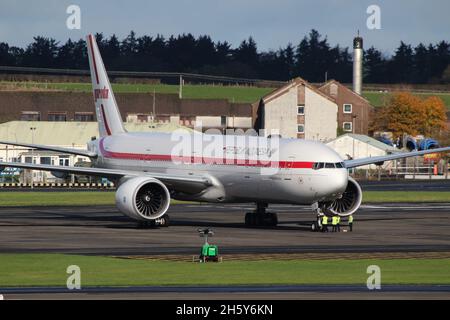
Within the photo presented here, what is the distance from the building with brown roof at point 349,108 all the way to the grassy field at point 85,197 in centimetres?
7623

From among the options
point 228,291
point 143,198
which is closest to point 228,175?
point 143,198

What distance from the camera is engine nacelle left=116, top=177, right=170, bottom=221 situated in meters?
63.6

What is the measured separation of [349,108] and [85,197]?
94361mm

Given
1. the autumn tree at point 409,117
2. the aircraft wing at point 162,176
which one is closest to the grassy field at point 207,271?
the aircraft wing at point 162,176

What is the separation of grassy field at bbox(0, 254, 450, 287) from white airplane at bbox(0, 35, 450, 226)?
16.2 m

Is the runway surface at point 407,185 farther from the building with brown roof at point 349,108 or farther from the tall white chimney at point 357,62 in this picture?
the tall white chimney at point 357,62

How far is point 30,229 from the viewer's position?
62.8 m

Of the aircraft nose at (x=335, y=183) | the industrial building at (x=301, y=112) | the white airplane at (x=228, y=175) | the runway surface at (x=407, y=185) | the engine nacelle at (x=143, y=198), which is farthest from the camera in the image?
the industrial building at (x=301, y=112)

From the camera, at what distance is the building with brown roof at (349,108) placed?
185 meters

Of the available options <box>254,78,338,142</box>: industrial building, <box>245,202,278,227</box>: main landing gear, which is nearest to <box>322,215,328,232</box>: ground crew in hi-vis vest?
<box>245,202,278,227</box>: main landing gear

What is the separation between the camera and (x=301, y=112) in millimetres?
179375
